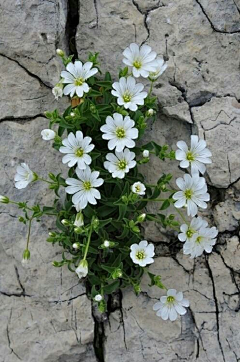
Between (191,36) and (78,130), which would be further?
(191,36)

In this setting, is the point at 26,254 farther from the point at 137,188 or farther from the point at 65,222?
the point at 137,188

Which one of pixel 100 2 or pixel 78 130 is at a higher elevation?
pixel 100 2

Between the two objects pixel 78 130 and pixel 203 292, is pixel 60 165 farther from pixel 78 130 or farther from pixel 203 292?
pixel 203 292

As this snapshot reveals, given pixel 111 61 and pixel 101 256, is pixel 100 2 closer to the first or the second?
pixel 111 61

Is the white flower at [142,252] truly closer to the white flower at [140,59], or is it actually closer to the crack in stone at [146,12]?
the white flower at [140,59]

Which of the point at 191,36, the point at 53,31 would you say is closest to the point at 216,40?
the point at 191,36

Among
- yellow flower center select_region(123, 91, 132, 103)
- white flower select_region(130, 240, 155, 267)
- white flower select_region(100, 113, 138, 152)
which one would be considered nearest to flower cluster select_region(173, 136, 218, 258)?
white flower select_region(130, 240, 155, 267)

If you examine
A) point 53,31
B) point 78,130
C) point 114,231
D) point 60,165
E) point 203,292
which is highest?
point 53,31
